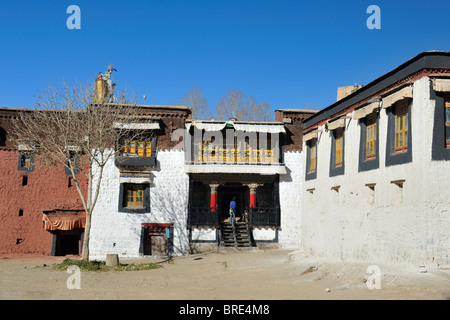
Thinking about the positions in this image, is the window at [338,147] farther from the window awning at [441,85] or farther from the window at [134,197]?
the window at [134,197]

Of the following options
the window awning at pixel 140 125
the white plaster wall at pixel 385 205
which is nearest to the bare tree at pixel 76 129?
the window awning at pixel 140 125

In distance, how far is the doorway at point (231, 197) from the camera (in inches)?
1203

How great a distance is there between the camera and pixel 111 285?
15500mm

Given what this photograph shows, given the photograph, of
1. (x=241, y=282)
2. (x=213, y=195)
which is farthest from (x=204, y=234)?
(x=241, y=282)

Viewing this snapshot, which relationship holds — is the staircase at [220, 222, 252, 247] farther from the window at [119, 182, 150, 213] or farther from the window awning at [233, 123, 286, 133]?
the window awning at [233, 123, 286, 133]

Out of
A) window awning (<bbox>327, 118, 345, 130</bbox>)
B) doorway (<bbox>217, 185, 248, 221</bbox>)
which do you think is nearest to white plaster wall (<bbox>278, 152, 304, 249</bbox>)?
doorway (<bbox>217, 185, 248, 221</bbox>)

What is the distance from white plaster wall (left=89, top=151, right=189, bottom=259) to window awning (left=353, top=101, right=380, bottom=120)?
12.2 metres

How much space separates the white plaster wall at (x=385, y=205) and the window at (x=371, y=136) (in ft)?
1.92

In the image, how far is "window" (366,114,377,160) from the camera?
54.6 ft

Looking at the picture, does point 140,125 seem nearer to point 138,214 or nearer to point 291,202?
point 138,214

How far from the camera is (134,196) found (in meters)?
26.7
